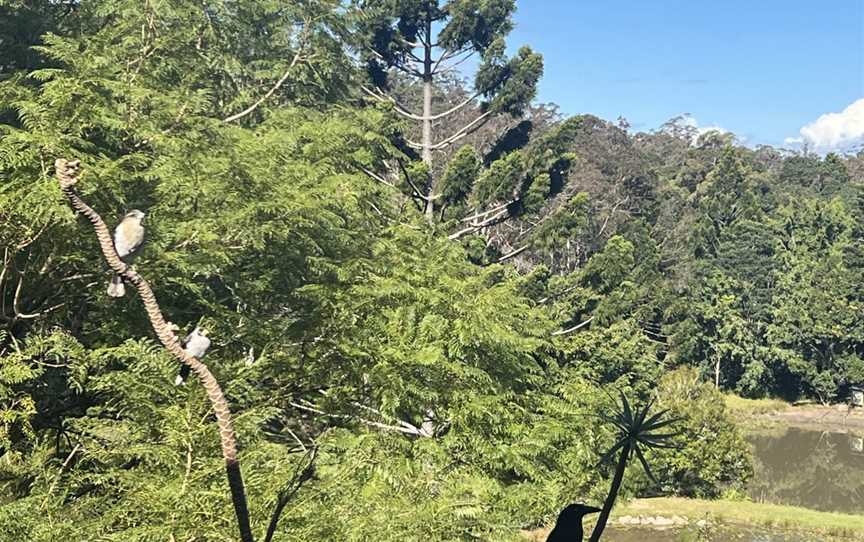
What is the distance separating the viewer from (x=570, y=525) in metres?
1.57

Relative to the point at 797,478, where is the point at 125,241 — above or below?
above

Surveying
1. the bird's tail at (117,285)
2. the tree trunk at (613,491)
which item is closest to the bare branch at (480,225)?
the tree trunk at (613,491)

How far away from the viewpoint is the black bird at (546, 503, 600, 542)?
5.07ft

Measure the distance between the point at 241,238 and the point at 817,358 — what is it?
27.1 m

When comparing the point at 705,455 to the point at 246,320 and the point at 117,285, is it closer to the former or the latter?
the point at 246,320

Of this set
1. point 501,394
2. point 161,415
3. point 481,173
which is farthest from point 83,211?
point 481,173

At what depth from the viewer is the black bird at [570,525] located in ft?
5.07

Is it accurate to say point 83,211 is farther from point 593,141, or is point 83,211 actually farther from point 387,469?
point 593,141

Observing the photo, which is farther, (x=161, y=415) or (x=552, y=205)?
(x=552, y=205)

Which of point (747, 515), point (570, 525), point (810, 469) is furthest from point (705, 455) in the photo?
point (570, 525)

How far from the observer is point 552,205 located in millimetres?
24500

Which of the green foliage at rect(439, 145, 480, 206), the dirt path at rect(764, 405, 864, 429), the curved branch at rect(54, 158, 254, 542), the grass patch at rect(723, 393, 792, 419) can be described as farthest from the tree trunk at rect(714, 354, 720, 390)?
the curved branch at rect(54, 158, 254, 542)

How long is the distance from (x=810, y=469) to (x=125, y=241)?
22877 millimetres

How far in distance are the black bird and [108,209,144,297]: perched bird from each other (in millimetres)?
1039
